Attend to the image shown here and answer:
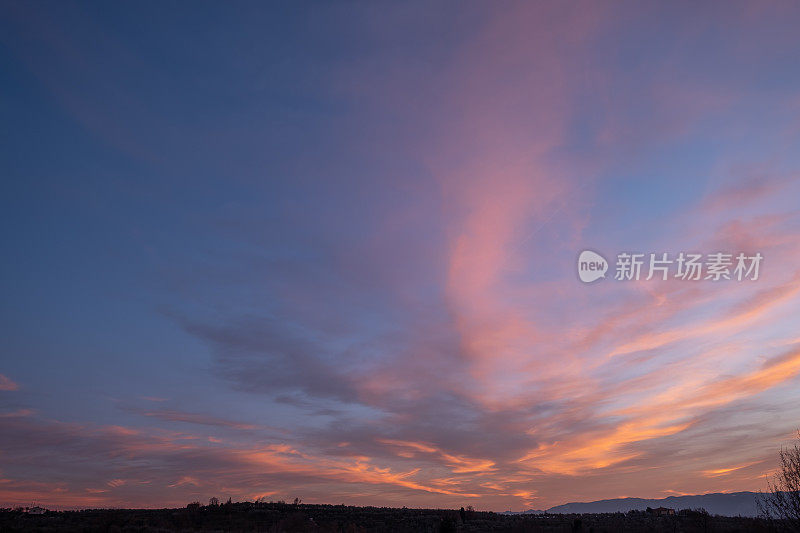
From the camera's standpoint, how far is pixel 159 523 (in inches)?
1663

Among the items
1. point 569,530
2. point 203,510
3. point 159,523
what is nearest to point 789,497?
point 569,530

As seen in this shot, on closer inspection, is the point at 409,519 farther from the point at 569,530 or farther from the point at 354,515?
the point at 569,530

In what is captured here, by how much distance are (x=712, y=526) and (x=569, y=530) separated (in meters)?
12.9

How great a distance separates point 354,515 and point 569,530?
26.6m

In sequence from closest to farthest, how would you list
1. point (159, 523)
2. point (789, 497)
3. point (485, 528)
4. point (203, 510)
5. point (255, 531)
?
point (789, 497) < point (255, 531) < point (159, 523) < point (485, 528) < point (203, 510)

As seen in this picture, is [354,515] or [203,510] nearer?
[203,510]

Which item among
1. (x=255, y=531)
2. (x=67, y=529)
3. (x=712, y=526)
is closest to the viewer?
(x=67, y=529)

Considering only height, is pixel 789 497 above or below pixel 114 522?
above

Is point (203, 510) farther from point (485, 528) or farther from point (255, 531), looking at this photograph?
point (485, 528)

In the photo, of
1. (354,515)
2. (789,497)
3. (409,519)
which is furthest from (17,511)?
(789,497)

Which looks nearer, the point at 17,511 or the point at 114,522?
the point at 114,522

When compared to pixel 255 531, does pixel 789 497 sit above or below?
above

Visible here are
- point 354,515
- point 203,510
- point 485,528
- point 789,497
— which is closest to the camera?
point 789,497

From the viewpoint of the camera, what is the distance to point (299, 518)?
47750 mm
